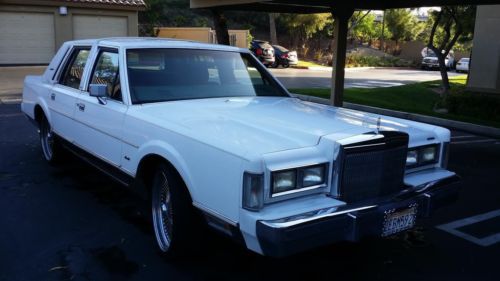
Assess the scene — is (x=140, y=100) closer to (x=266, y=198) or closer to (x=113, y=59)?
(x=113, y=59)

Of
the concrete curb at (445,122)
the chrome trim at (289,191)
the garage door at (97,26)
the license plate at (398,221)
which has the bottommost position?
the concrete curb at (445,122)

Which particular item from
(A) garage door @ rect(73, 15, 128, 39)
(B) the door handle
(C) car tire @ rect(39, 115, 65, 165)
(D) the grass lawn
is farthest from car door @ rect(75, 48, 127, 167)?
(A) garage door @ rect(73, 15, 128, 39)

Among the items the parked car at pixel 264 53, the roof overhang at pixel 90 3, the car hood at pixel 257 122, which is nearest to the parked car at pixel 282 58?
the parked car at pixel 264 53

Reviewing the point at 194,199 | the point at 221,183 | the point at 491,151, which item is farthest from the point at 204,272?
the point at 491,151

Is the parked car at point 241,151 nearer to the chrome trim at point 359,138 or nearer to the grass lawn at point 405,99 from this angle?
the chrome trim at point 359,138

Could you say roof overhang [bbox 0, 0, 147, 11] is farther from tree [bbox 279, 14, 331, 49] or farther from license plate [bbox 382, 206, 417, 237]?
license plate [bbox 382, 206, 417, 237]

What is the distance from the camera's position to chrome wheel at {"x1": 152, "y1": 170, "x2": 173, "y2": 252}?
4035 mm

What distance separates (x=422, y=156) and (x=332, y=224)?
1.36 meters

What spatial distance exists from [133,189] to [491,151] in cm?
691

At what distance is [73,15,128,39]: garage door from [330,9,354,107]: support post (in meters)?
Result: 17.7

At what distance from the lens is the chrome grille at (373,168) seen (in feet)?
11.1

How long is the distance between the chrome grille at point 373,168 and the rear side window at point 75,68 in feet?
11.6

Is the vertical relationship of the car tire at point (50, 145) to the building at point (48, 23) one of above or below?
below

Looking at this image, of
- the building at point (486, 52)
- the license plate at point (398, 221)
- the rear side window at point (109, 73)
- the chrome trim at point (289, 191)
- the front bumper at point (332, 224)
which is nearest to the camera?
the front bumper at point (332, 224)
